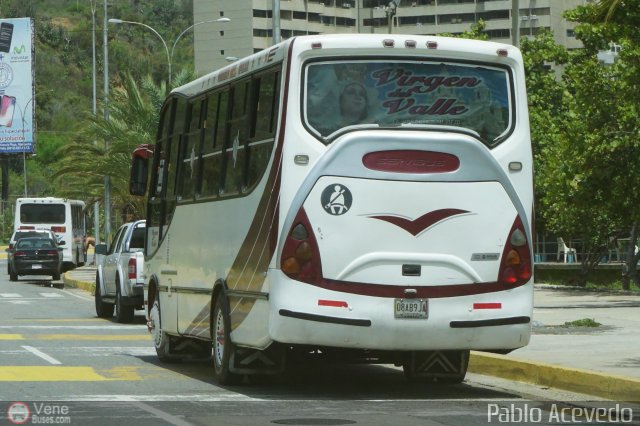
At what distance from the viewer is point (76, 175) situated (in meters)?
49.6

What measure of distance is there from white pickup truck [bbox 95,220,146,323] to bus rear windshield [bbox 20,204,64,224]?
31.5 metres

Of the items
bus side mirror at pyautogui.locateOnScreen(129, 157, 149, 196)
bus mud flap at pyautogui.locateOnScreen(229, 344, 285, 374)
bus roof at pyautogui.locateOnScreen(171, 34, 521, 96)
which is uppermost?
bus roof at pyautogui.locateOnScreen(171, 34, 521, 96)

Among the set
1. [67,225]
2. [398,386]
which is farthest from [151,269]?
[67,225]

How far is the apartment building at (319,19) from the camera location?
138 metres

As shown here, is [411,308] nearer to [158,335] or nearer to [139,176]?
[158,335]

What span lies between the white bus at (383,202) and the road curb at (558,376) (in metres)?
0.81

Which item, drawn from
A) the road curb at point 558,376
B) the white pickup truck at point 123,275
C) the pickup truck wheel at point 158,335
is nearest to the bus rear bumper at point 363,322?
the road curb at point 558,376

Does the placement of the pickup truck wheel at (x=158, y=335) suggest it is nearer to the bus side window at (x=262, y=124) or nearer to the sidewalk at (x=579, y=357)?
the sidewalk at (x=579, y=357)

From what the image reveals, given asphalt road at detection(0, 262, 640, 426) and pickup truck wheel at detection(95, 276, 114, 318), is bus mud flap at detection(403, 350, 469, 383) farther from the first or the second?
pickup truck wheel at detection(95, 276, 114, 318)

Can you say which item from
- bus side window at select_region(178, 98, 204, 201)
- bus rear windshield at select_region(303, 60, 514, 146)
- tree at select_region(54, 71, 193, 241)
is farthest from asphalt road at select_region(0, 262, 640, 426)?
tree at select_region(54, 71, 193, 241)

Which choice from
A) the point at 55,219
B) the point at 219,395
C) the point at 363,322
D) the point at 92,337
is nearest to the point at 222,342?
the point at 219,395

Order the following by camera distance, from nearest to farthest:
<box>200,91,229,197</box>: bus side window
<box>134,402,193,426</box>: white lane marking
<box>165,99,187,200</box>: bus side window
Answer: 1. <box>134,402,193,426</box>: white lane marking
2. <box>200,91,229,197</box>: bus side window
3. <box>165,99,187,200</box>: bus side window

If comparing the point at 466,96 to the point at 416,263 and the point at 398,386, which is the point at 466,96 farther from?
the point at 398,386

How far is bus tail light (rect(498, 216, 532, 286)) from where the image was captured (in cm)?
1364
